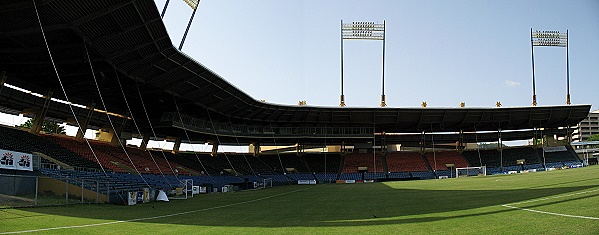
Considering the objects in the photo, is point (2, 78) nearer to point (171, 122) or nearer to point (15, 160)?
point (15, 160)

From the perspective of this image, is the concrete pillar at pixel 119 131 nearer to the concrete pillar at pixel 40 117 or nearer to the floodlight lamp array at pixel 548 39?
the concrete pillar at pixel 40 117

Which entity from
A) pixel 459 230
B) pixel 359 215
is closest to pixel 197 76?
pixel 359 215

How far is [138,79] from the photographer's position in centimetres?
3553

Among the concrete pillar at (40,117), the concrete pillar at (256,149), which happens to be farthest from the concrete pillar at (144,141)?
the concrete pillar at (256,149)

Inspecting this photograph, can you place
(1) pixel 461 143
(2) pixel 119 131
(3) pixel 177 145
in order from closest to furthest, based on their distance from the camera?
1. (2) pixel 119 131
2. (3) pixel 177 145
3. (1) pixel 461 143

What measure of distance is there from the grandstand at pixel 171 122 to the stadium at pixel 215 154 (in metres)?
0.16

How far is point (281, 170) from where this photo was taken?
2744 inches

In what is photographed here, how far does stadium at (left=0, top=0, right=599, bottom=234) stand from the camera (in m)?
14.3

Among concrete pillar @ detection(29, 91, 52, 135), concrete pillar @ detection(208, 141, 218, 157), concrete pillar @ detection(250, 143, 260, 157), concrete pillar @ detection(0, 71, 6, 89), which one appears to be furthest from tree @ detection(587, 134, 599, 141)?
concrete pillar @ detection(0, 71, 6, 89)

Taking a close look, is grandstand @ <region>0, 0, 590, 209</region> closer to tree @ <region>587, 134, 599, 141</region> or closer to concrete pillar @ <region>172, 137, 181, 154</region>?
concrete pillar @ <region>172, 137, 181, 154</region>

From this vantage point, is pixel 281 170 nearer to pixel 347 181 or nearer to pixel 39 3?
pixel 347 181

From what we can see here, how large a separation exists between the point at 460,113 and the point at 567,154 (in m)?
19.4

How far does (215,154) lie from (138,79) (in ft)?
112

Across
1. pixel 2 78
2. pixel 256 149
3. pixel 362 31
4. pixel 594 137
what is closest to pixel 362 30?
pixel 362 31
